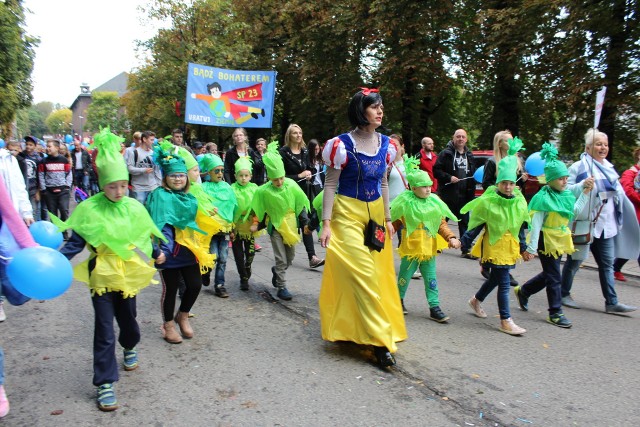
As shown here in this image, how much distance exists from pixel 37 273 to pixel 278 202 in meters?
3.44

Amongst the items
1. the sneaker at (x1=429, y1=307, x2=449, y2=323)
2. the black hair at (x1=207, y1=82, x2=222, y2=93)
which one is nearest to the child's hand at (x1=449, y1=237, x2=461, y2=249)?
the sneaker at (x1=429, y1=307, x2=449, y2=323)

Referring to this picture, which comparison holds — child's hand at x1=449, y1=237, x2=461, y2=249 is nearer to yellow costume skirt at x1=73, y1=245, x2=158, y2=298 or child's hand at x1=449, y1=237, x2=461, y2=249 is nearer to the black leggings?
the black leggings

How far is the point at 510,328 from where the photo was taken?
519cm

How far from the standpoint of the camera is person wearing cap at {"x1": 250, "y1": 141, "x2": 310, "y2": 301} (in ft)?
20.2

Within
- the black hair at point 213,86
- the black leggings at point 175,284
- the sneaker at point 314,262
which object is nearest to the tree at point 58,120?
the black hair at point 213,86

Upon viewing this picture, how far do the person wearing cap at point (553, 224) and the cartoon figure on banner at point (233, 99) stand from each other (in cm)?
918

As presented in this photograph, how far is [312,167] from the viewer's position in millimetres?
8773

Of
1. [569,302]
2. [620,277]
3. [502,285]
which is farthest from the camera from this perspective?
[620,277]

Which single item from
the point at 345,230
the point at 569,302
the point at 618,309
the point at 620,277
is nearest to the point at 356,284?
the point at 345,230

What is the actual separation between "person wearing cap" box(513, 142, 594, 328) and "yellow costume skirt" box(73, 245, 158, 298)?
3988mm

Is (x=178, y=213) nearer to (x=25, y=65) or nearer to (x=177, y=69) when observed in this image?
(x=25, y=65)

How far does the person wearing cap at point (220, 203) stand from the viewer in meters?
6.00

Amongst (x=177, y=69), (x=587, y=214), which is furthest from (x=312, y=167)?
(x=177, y=69)

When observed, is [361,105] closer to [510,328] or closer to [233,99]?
[510,328]
